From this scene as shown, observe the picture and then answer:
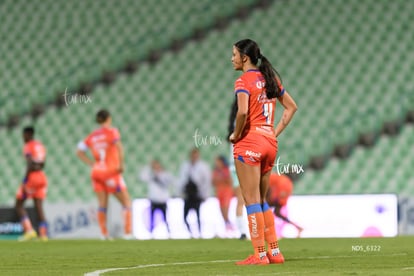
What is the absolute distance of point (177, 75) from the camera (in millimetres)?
19469

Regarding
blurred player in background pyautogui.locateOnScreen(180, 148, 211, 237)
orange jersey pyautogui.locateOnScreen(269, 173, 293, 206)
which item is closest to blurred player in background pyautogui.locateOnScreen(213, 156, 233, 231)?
blurred player in background pyautogui.locateOnScreen(180, 148, 211, 237)

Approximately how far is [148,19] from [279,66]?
319cm

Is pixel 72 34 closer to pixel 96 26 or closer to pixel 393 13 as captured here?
pixel 96 26

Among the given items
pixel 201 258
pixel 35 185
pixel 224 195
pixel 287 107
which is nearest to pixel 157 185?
pixel 224 195

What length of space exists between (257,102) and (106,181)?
6.55 m

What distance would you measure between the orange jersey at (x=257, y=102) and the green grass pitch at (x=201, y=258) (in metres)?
1.11

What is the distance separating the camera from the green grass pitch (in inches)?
278

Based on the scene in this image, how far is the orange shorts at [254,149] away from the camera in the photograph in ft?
25.0

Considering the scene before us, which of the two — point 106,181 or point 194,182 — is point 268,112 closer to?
point 106,181

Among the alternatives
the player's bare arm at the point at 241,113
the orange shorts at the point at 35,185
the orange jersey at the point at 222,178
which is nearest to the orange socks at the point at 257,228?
the player's bare arm at the point at 241,113

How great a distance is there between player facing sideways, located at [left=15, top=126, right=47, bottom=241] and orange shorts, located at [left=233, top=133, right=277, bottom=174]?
7.27 meters

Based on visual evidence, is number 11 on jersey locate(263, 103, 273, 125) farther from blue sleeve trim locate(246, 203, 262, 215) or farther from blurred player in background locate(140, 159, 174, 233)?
blurred player in background locate(140, 159, 174, 233)

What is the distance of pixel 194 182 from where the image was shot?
17.0 m

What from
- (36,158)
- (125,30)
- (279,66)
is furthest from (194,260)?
(125,30)
